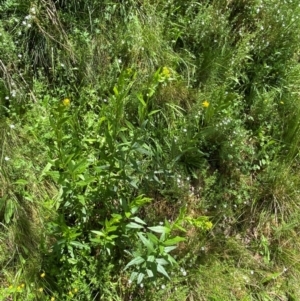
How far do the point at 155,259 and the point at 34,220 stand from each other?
72 centimetres

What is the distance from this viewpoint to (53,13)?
279cm

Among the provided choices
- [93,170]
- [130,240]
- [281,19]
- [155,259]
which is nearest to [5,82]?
[93,170]

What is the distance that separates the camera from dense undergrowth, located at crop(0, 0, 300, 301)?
249cm

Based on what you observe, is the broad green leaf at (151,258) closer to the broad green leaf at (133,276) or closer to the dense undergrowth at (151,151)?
the dense undergrowth at (151,151)

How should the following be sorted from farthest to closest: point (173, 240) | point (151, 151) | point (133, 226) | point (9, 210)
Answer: point (151, 151) < point (9, 210) < point (133, 226) < point (173, 240)

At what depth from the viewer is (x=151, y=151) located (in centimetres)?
269

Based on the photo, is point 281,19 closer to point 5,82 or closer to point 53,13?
point 53,13

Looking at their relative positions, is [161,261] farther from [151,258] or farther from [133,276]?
[133,276]

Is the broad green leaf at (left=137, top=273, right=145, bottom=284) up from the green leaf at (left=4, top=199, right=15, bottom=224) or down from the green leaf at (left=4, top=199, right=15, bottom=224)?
up

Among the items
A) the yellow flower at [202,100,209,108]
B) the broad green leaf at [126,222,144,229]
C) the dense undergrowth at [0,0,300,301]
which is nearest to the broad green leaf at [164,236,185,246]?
the dense undergrowth at [0,0,300,301]

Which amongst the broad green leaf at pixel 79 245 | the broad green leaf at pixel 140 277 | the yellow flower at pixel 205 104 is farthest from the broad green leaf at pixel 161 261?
the yellow flower at pixel 205 104

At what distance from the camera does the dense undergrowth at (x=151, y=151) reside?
2.49 metres

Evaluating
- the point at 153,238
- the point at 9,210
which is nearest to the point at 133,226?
the point at 153,238

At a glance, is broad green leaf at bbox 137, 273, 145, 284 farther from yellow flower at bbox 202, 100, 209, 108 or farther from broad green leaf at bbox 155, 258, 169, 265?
yellow flower at bbox 202, 100, 209, 108
